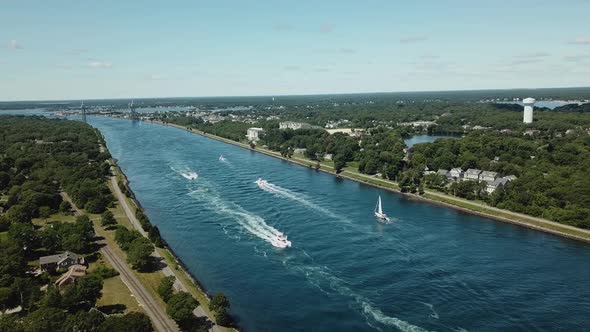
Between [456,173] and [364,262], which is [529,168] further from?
[364,262]

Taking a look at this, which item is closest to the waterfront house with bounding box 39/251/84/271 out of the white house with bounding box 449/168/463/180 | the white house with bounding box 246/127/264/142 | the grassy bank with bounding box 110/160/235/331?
the grassy bank with bounding box 110/160/235/331

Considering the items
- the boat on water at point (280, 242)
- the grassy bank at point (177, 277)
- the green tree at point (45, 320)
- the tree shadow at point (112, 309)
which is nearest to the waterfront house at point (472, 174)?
the boat on water at point (280, 242)

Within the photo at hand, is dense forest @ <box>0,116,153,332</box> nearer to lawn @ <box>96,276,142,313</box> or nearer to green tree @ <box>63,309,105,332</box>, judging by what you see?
green tree @ <box>63,309,105,332</box>

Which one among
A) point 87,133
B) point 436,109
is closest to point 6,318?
point 87,133

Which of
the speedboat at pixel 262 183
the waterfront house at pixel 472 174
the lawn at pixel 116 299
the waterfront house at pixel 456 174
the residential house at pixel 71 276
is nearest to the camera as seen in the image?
the lawn at pixel 116 299

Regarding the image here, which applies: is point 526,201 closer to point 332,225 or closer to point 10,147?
point 332,225

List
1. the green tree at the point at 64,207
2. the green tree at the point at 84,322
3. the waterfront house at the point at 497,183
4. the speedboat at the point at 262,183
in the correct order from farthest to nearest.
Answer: the speedboat at the point at 262,183, the waterfront house at the point at 497,183, the green tree at the point at 64,207, the green tree at the point at 84,322

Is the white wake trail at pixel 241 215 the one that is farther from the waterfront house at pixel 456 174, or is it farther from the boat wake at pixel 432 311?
the waterfront house at pixel 456 174
